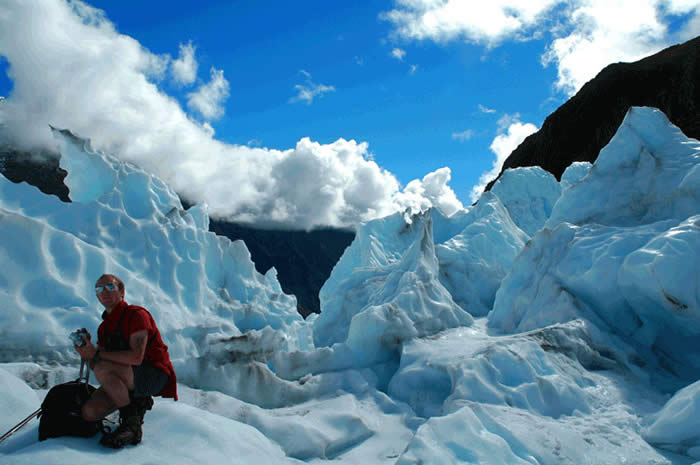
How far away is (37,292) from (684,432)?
22.8 ft

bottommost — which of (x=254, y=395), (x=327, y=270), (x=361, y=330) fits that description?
(x=254, y=395)

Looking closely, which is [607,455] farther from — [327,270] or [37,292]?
[327,270]

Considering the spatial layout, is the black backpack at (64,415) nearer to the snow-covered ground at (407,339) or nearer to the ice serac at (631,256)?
the snow-covered ground at (407,339)

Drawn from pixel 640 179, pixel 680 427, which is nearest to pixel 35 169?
pixel 640 179

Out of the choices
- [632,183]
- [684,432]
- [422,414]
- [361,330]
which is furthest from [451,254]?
[684,432]

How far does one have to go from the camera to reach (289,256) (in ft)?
277

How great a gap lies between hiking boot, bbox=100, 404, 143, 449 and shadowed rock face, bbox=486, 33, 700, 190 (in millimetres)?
39347

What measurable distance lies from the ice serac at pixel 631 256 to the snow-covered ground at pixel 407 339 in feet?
0.09

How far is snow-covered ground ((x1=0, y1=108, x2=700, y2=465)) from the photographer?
11.5 feet

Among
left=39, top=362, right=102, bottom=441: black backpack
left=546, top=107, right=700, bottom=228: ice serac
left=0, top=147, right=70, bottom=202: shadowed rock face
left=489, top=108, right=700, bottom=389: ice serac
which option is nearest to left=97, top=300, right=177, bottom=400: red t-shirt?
left=39, top=362, right=102, bottom=441: black backpack

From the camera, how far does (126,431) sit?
2518 millimetres

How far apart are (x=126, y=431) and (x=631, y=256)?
19.3 feet

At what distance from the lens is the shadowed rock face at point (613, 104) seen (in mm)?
36938

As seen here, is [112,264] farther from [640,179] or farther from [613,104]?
[613,104]
